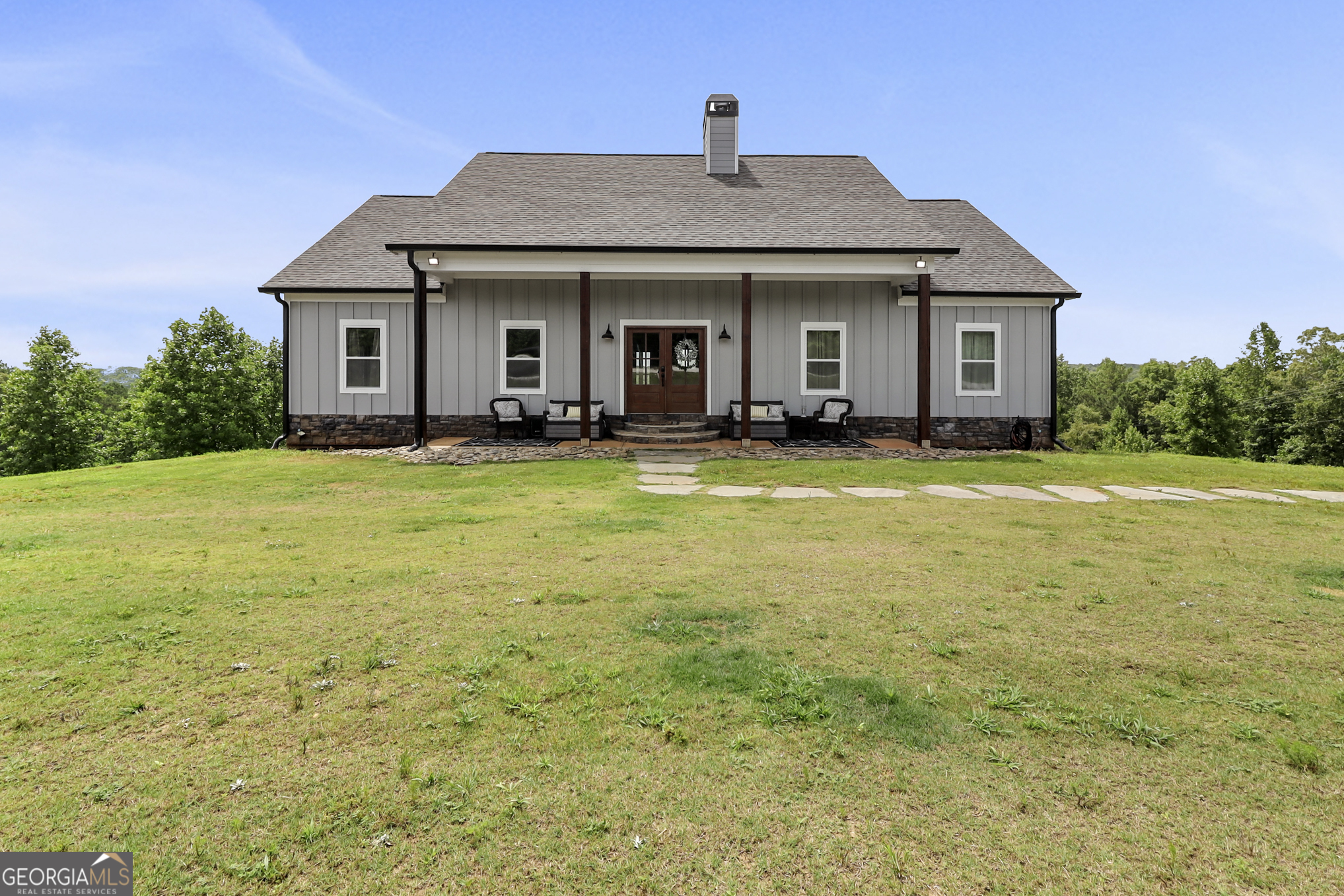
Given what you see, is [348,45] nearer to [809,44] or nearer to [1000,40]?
[809,44]

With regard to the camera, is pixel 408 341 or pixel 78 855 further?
pixel 408 341

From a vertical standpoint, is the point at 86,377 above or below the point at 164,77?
below

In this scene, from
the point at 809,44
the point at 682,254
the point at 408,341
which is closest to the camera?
the point at 682,254

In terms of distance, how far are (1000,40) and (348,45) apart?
15317 millimetres

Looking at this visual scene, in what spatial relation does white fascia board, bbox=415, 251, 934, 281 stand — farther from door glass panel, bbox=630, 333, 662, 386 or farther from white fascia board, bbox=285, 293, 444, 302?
door glass panel, bbox=630, 333, 662, 386

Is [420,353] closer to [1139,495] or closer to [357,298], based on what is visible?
[357,298]

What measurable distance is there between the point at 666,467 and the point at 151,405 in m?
24.1

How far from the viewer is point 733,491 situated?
8.12m

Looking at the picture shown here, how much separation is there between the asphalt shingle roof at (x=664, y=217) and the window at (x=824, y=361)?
242 centimetres

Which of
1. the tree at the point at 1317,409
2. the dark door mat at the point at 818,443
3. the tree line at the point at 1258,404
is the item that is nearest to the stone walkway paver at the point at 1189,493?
the dark door mat at the point at 818,443

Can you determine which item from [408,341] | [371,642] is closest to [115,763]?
[371,642]

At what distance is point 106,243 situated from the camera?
2792 cm

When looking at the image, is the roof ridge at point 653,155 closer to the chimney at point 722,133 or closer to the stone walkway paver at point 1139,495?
the chimney at point 722,133

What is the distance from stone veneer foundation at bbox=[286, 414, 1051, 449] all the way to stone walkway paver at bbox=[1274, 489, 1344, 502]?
630 centimetres
